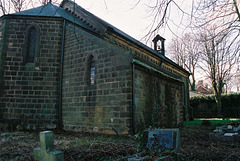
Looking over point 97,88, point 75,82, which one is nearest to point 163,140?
point 97,88

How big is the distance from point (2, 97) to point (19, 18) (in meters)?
4.79

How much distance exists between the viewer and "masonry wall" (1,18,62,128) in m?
10.3

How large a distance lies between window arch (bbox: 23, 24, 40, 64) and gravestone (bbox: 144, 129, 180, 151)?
9203mm

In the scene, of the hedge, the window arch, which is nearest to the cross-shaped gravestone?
the window arch

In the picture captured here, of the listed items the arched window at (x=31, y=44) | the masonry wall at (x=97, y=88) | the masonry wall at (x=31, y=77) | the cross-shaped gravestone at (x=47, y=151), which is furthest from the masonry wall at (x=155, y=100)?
the arched window at (x=31, y=44)

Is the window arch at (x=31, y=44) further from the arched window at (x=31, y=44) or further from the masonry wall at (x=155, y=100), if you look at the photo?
the masonry wall at (x=155, y=100)

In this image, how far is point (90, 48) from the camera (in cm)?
1006

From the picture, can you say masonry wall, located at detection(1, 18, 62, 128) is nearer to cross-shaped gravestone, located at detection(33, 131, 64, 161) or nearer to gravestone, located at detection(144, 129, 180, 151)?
cross-shaped gravestone, located at detection(33, 131, 64, 161)

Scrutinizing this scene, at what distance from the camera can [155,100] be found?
1006 centimetres

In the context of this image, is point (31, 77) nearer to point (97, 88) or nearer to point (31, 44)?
point (31, 44)

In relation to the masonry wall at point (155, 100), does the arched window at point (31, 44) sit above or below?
above

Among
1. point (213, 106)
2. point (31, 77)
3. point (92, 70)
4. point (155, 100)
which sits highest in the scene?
point (92, 70)

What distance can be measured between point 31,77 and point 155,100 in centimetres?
706

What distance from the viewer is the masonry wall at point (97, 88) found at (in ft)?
27.6
